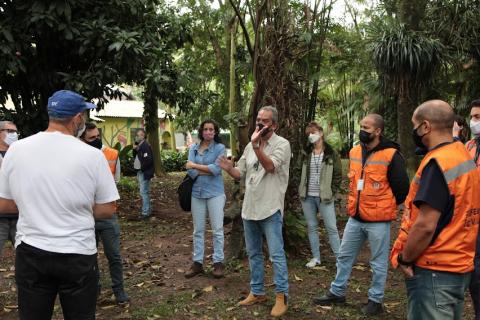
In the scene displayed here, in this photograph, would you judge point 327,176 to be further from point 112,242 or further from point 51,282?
point 51,282

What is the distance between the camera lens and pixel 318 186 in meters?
6.47

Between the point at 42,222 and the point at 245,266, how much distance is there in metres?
4.07

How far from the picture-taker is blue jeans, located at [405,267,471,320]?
110 inches

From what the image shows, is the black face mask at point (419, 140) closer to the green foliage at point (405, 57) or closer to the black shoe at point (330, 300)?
the black shoe at point (330, 300)

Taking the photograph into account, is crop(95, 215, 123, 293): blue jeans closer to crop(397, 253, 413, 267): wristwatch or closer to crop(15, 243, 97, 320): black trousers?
crop(15, 243, 97, 320): black trousers

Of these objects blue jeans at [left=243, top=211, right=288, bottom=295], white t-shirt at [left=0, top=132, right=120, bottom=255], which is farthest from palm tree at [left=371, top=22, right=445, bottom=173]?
white t-shirt at [left=0, top=132, right=120, bottom=255]

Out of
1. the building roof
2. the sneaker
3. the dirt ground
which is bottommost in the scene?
the dirt ground

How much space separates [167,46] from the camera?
36.0ft

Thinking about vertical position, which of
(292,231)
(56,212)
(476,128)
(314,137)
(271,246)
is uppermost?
(476,128)

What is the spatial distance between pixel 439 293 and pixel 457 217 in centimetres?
45

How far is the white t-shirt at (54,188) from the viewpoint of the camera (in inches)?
111

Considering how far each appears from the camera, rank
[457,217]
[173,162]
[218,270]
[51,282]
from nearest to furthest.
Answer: [457,217] → [51,282] → [218,270] → [173,162]

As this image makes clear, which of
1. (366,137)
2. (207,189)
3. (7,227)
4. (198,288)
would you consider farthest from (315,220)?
(7,227)

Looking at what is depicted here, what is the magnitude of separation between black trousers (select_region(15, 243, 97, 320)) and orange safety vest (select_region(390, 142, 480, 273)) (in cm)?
198
